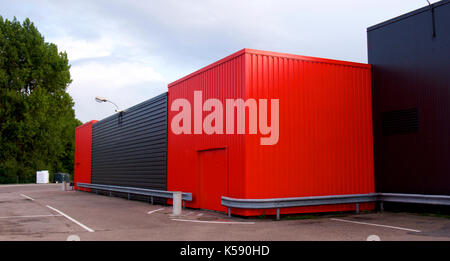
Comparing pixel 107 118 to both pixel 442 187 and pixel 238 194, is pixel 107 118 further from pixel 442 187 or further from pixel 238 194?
pixel 442 187

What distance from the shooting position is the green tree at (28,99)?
157ft

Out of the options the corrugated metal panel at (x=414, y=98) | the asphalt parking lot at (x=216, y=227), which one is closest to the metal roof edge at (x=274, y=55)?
the corrugated metal panel at (x=414, y=98)

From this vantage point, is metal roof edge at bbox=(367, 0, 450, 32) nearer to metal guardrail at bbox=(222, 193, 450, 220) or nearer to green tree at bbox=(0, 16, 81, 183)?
metal guardrail at bbox=(222, 193, 450, 220)

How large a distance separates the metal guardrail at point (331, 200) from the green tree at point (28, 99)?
42212 mm

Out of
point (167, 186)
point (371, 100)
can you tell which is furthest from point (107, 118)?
point (371, 100)

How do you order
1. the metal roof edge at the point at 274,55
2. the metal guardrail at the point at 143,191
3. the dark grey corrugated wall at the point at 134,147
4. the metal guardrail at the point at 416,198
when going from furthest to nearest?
the dark grey corrugated wall at the point at 134,147 → the metal guardrail at the point at 143,191 → the metal roof edge at the point at 274,55 → the metal guardrail at the point at 416,198

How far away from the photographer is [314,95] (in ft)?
45.9

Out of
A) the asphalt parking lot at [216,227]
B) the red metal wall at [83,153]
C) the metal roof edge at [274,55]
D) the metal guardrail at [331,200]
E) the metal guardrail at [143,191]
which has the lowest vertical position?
the asphalt parking lot at [216,227]

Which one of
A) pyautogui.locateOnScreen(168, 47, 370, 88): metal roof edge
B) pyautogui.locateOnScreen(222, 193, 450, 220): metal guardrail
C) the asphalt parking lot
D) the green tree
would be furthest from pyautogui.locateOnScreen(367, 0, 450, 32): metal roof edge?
the green tree

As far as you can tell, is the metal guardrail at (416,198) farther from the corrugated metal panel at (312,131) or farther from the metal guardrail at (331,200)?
the corrugated metal panel at (312,131)

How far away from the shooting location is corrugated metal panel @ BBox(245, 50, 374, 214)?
508 inches

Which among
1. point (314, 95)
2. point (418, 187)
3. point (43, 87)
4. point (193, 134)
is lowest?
point (418, 187)

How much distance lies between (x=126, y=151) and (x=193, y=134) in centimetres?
863

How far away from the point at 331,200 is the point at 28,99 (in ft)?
144
